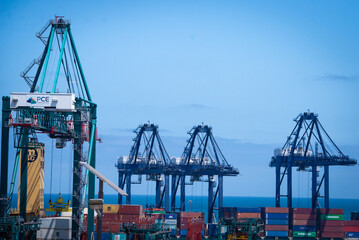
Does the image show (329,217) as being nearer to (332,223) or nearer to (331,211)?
(332,223)

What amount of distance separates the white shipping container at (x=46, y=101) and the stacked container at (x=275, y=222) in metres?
43.6

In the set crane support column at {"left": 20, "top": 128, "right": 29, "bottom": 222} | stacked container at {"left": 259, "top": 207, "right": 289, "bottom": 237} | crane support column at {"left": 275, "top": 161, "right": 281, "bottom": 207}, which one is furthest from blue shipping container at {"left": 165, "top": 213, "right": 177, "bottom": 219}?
crane support column at {"left": 20, "top": 128, "right": 29, "bottom": 222}

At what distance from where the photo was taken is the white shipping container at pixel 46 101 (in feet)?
154

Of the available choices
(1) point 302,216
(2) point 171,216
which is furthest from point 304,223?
(2) point 171,216

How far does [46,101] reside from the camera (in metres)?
47.9

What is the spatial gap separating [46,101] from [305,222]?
161 feet

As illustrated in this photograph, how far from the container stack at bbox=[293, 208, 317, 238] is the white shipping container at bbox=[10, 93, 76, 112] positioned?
46233 mm

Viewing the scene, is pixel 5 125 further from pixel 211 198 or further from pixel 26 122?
pixel 211 198

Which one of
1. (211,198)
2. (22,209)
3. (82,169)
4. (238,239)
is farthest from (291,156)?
(22,209)

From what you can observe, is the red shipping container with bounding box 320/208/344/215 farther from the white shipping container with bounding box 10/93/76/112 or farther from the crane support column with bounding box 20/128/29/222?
the crane support column with bounding box 20/128/29/222

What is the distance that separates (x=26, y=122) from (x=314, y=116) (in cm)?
5505

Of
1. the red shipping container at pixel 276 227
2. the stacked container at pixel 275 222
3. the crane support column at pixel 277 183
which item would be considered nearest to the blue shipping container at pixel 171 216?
the stacked container at pixel 275 222

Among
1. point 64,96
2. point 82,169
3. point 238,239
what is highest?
point 64,96

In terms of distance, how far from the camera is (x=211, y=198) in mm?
95875
